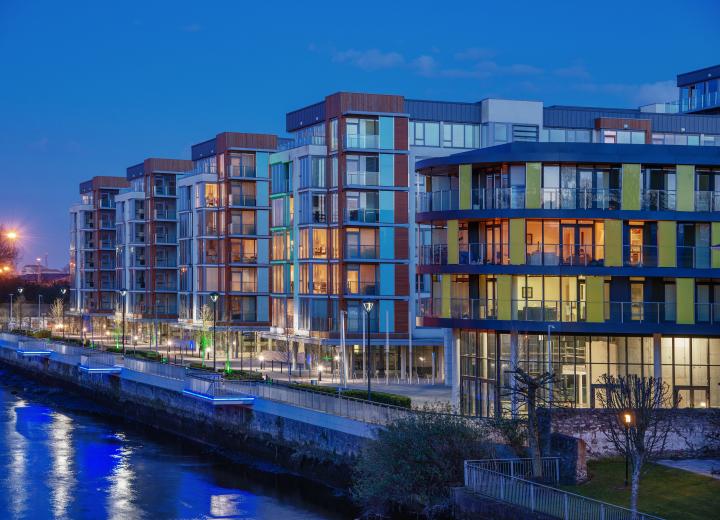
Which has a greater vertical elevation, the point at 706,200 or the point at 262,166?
the point at 262,166

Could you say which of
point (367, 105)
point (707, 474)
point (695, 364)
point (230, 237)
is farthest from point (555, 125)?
point (707, 474)

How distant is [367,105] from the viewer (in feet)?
217

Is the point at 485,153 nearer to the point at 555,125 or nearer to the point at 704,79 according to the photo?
the point at 555,125

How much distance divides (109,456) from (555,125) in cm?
3664

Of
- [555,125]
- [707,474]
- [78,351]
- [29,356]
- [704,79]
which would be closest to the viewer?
[707,474]

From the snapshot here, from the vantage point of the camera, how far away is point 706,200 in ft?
145

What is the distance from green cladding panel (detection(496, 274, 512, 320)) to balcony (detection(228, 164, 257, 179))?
44496mm

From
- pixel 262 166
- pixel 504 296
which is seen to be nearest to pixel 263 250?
pixel 262 166

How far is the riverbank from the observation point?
4244 centimetres

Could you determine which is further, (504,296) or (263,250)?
(263,250)

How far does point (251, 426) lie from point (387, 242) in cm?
1943

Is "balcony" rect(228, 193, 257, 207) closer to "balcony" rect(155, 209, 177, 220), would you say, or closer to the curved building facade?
"balcony" rect(155, 209, 177, 220)

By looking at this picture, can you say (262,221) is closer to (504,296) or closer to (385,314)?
(385,314)

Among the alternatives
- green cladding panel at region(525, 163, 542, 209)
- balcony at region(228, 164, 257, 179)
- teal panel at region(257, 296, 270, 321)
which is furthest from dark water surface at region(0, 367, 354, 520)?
balcony at region(228, 164, 257, 179)
